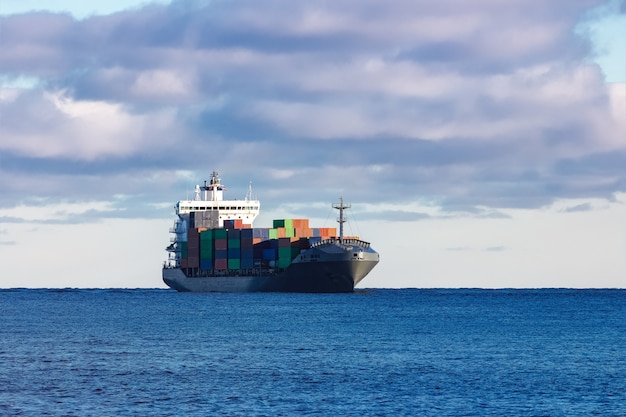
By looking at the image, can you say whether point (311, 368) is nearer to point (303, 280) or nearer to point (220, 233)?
point (303, 280)

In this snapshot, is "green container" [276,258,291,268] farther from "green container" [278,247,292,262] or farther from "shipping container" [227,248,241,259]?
"shipping container" [227,248,241,259]

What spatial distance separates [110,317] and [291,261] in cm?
4441

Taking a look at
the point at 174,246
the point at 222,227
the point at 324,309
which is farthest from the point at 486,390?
the point at 174,246

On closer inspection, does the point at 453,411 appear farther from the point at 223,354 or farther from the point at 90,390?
the point at 223,354

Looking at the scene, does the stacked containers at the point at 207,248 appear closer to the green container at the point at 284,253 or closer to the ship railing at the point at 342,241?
the green container at the point at 284,253

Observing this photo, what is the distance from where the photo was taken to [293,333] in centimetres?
8662

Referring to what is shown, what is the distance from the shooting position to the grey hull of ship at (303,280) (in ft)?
491

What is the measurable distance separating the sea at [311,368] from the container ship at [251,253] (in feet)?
148

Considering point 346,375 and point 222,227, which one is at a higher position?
point 222,227

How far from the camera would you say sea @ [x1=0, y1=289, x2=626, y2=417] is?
48.1m

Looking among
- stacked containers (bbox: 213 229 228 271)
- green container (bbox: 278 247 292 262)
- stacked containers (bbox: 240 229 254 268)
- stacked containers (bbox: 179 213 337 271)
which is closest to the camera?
green container (bbox: 278 247 292 262)

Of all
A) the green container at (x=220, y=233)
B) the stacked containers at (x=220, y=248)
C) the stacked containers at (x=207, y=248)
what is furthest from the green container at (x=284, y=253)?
the stacked containers at (x=207, y=248)

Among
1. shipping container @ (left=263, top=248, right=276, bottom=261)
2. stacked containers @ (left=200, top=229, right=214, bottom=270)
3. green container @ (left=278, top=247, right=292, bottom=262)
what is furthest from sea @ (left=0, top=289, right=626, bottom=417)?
stacked containers @ (left=200, top=229, right=214, bottom=270)

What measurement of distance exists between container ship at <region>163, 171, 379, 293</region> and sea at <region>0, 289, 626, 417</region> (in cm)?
4497
